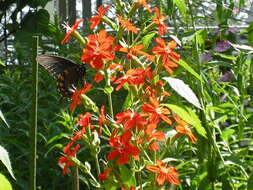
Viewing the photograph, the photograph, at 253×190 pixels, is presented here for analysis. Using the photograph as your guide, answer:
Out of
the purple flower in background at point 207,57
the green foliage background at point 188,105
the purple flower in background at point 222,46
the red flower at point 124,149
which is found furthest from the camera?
the purple flower in background at point 222,46

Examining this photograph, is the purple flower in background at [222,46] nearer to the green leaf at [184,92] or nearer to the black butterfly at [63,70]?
the black butterfly at [63,70]

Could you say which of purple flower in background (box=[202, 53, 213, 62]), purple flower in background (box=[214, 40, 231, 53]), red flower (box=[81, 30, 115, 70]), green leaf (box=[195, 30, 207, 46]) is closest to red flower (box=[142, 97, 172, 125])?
red flower (box=[81, 30, 115, 70])

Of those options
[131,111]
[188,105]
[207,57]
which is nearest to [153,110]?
[131,111]

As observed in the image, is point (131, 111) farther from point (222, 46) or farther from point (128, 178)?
point (222, 46)

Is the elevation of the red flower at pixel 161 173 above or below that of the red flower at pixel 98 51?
below

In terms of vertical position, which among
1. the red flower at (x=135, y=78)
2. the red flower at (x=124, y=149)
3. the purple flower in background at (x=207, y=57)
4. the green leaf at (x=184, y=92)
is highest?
the red flower at (x=135, y=78)

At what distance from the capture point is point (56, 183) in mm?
2389

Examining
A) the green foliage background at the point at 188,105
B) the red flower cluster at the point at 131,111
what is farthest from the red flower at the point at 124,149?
the green foliage background at the point at 188,105

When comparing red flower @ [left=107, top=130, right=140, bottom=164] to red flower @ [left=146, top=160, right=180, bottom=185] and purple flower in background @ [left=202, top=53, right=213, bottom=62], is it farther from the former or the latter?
purple flower in background @ [left=202, top=53, right=213, bottom=62]

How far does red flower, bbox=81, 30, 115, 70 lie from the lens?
2.97 ft

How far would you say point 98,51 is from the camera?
2.94ft

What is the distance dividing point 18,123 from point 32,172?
1.98m

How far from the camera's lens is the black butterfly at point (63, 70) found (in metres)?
0.93

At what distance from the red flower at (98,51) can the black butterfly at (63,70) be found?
0.16 ft
